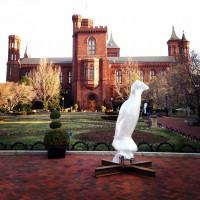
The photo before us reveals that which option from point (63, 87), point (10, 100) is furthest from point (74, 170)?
point (63, 87)

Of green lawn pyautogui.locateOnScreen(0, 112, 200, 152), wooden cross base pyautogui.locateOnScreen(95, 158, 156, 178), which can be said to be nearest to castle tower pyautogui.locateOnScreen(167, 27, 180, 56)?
green lawn pyautogui.locateOnScreen(0, 112, 200, 152)

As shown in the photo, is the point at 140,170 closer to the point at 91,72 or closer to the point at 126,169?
the point at 126,169

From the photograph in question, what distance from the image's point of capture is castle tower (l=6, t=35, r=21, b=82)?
59875mm

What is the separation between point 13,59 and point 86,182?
2405 inches

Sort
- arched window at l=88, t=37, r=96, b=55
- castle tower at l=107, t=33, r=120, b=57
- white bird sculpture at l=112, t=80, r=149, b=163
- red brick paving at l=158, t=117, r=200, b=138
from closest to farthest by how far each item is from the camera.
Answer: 1. white bird sculpture at l=112, t=80, r=149, b=163
2. red brick paving at l=158, t=117, r=200, b=138
3. arched window at l=88, t=37, r=96, b=55
4. castle tower at l=107, t=33, r=120, b=57

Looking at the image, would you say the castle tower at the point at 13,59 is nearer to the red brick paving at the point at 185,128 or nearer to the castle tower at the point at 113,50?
the castle tower at the point at 113,50

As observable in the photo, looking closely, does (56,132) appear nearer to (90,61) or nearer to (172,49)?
(90,61)

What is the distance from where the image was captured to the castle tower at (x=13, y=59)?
196 feet

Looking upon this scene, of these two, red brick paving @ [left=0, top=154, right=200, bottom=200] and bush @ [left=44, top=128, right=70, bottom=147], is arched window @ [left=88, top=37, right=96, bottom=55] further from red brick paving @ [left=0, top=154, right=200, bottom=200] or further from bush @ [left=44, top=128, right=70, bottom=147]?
red brick paving @ [left=0, top=154, right=200, bottom=200]

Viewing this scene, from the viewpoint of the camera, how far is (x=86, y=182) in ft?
19.3

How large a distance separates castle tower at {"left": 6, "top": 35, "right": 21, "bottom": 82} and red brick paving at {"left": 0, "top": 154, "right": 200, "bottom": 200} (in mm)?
55489

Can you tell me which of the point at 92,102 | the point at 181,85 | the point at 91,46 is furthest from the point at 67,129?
the point at 91,46

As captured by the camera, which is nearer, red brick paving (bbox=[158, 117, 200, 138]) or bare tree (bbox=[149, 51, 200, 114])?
red brick paving (bbox=[158, 117, 200, 138])

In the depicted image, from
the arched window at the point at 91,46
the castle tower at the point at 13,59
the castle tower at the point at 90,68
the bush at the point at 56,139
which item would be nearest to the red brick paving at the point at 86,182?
the bush at the point at 56,139
